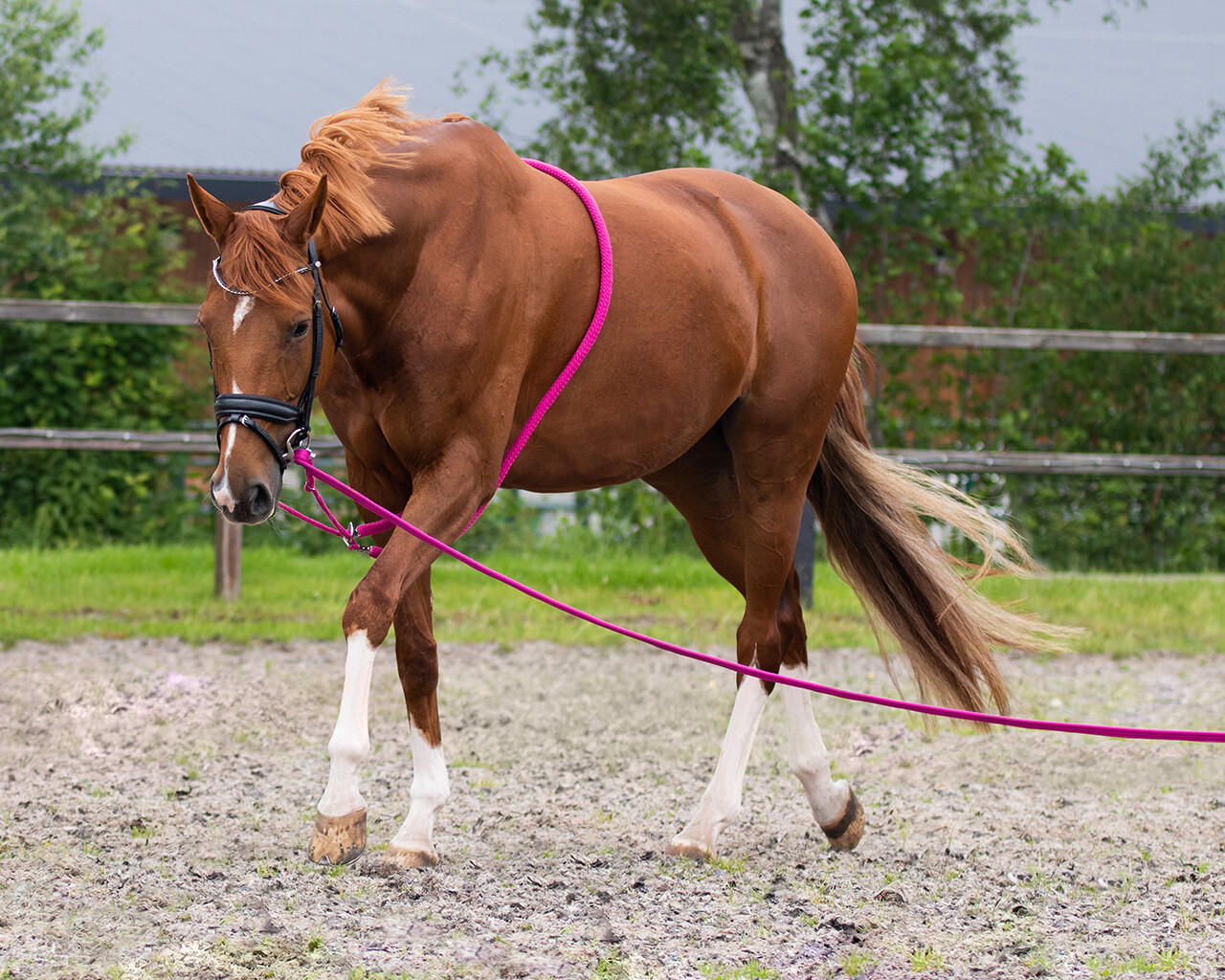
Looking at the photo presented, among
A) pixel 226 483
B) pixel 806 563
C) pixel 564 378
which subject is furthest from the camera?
pixel 806 563

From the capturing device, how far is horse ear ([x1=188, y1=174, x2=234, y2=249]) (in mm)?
2529

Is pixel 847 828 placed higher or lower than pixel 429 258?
lower

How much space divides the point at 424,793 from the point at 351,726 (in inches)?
16.6

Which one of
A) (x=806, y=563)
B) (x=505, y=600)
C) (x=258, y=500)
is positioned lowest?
→ (x=505, y=600)

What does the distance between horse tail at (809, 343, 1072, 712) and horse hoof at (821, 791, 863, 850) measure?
0.44m

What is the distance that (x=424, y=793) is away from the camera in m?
3.06

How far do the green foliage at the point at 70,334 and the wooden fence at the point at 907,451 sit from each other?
2.25ft

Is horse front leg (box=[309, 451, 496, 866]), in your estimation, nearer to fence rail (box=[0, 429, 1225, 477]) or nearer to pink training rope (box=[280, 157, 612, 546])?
pink training rope (box=[280, 157, 612, 546])

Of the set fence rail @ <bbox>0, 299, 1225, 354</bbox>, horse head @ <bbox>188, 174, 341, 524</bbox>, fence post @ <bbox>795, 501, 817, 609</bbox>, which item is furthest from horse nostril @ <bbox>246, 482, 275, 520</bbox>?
fence post @ <bbox>795, 501, 817, 609</bbox>

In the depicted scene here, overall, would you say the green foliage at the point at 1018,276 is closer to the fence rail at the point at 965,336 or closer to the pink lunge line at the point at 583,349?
the fence rail at the point at 965,336

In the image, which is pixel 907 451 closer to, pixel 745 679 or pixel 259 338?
pixel 745 679

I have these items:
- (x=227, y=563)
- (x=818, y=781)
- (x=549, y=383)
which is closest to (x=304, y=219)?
(x=549, y=383)

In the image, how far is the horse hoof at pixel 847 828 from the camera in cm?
337

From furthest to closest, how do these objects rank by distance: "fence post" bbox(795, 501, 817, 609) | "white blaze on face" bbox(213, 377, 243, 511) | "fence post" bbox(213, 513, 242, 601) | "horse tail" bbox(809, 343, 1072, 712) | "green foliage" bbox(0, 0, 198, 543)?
1. "green foliage" bbox(0, 0, 198, 543)
2. "fence post" bbox(795, 501, 817, 609)
3. "fence post" bbox(213, 513, 242, 601)
4. "horse tail" bbox(809, 343, 1072, 712)
5. "white blaze on face" bbox(213, 377, 243, 511)
